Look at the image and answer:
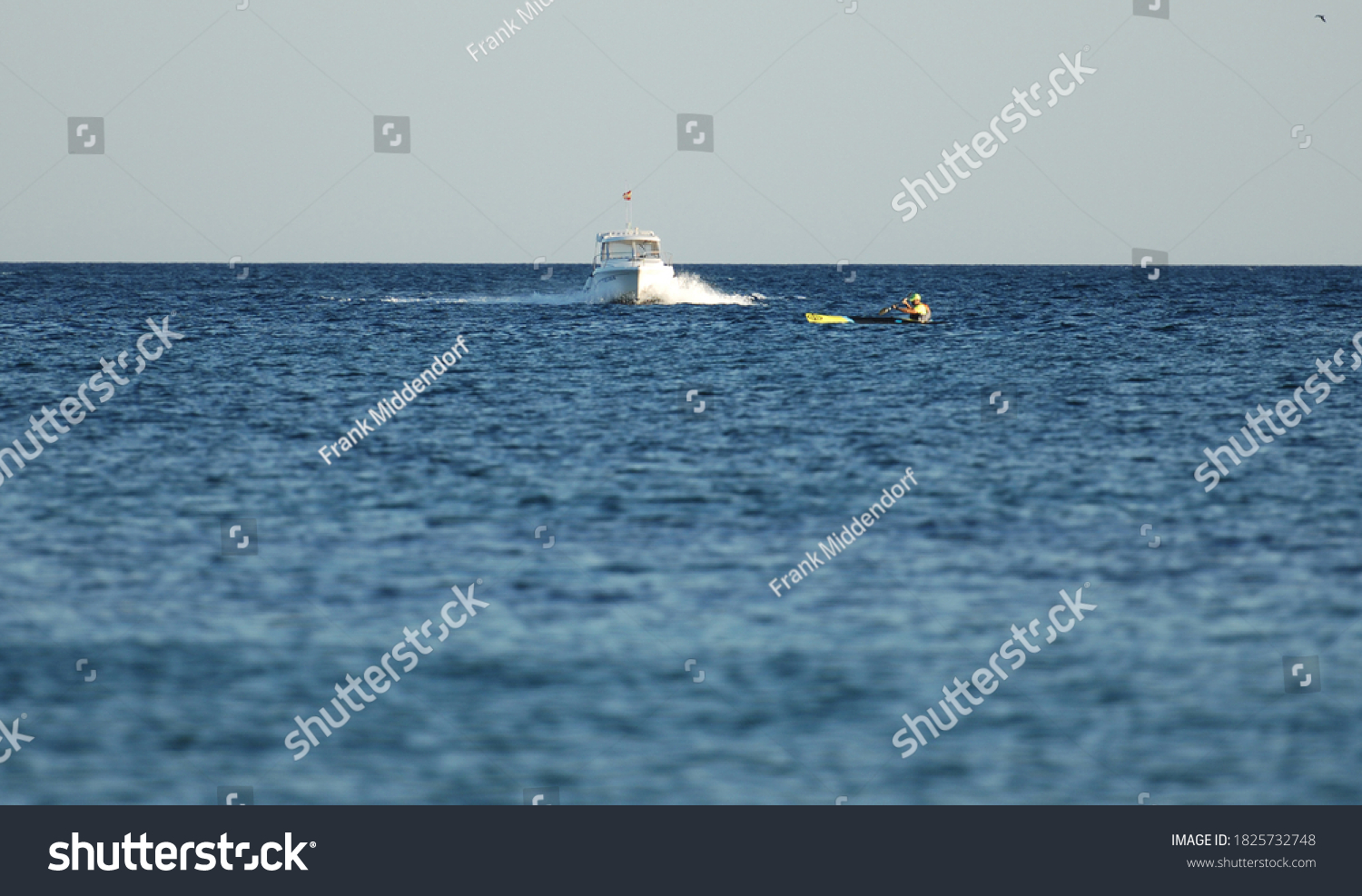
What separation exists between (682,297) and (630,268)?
12969mm

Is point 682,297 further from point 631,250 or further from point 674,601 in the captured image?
point 674,601

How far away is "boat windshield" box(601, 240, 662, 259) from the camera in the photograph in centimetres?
7075

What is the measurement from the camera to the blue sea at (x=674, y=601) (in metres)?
10.8

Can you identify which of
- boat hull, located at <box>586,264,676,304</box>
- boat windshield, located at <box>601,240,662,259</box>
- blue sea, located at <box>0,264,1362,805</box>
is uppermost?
boat windshield, located at <box>601,240,662,259</box>

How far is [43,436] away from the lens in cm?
2750

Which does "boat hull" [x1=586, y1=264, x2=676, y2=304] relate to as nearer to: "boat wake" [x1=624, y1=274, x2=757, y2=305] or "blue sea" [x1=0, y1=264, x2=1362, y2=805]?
"boat wake" [x1=624, y1=274, x2=757, y2=305]

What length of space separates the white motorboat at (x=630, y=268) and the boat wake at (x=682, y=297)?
0.07 meters

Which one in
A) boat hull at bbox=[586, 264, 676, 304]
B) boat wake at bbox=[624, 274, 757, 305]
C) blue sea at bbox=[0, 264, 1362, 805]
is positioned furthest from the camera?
boat wake at bbox=[624, 274, 757, 305]

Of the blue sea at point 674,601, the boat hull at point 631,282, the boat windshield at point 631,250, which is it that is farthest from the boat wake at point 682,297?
the blue sea at point 674,601

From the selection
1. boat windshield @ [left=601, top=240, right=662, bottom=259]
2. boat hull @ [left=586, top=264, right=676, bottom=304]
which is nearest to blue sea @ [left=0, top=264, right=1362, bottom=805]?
boat hull @ [left=586, top=264, right=676, bottom=304]

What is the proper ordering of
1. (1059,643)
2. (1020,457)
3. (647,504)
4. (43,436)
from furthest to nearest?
1. (43,436)
2. (1020,457)
3. (647,504)
4. (1059,643)
